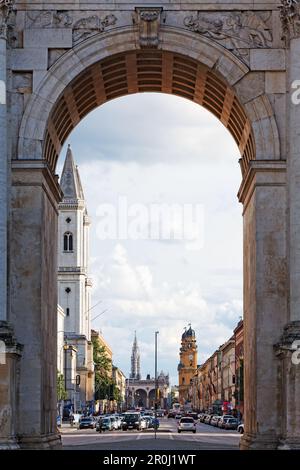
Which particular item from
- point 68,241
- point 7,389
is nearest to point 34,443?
point 7,389

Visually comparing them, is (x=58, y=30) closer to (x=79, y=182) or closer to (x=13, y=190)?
(x=13, y=190)

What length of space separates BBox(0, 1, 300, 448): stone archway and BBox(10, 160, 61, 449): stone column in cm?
4

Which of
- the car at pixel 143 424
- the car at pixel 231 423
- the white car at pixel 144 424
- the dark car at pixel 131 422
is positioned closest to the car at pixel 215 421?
the car at pixel 231 423

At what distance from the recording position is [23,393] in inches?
1690

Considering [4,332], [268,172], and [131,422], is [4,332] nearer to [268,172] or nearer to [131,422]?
[268,172]

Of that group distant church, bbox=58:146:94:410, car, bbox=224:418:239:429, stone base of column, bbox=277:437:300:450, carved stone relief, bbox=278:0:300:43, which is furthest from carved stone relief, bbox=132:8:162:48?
distant church, bbox=58:146:94:410

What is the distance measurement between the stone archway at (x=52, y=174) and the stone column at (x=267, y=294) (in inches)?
1.5

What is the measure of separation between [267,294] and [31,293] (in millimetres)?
8682

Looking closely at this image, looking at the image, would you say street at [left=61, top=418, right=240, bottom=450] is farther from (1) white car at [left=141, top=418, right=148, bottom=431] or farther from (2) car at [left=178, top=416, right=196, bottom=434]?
(1) white car at [left=141, top=418, right=148, bottom=431]

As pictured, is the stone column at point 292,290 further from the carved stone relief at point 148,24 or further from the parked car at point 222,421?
the parked car at point 222,421

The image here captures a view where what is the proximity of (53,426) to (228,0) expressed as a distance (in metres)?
17.9

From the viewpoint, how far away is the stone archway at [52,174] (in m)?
43.2

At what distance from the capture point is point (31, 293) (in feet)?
143
